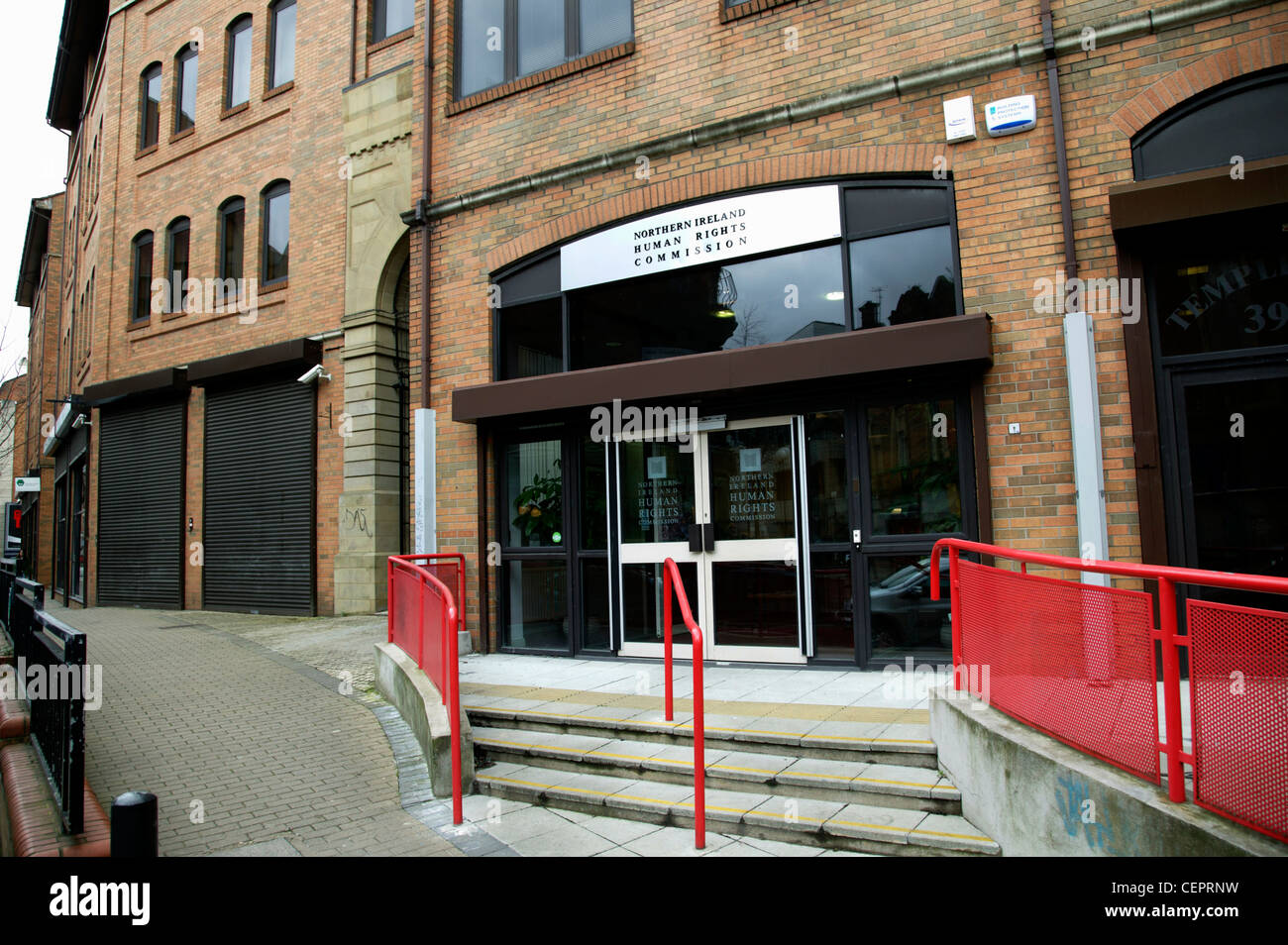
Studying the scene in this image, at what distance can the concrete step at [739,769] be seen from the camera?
4.32 meters

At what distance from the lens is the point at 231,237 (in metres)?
15.9

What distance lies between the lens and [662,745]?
5328 millimetres

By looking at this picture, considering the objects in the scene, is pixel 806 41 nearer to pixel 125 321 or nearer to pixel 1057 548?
pixel 1057 548

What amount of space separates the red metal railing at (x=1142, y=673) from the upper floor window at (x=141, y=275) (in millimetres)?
18989

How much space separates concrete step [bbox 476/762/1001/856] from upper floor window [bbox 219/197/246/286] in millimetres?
14095

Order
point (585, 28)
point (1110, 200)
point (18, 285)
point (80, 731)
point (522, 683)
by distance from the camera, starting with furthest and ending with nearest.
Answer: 1. point (18, 285)
2. point (585, 28)
3. point (522, 683)
4. point (1110, 200)
5. point (80, 731)

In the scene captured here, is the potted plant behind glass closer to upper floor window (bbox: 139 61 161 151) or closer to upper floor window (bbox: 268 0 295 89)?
upper floor window (bbox: 268 0 295 89)

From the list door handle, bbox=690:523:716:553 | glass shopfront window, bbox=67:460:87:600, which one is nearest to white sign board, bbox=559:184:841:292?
door handle, bbox=690:523:716:553

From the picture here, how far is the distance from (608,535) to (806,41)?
5124 mm

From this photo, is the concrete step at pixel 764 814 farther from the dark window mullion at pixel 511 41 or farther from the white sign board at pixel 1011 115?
the dark window mullion at pixel 511 41

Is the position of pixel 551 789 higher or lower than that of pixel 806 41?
lower

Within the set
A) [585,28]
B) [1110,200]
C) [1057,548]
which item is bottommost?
[1057,548]

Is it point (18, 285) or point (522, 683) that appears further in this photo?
point (18, 285)

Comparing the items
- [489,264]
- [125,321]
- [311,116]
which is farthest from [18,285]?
[489,264]
